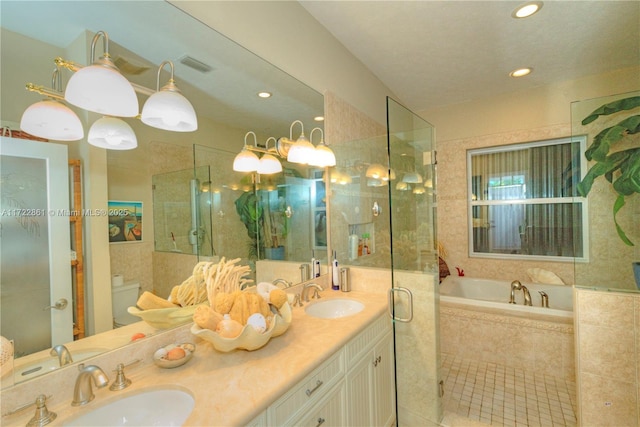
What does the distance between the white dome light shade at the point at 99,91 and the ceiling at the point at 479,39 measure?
1.51 meters

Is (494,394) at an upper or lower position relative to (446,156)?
lower

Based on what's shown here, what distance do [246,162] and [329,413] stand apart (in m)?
1.34

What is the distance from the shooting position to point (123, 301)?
105 cm

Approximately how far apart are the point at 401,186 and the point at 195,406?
1675 mm

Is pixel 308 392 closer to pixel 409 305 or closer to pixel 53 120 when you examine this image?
pixel 409 305

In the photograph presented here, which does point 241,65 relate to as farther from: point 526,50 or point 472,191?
point 472,191

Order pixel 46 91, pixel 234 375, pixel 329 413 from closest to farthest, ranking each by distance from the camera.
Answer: pixel 46 91
pixel 234 375
pixel 329 413

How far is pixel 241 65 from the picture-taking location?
1523mm

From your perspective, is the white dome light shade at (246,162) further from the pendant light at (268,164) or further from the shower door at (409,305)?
the shower door at (409,305)

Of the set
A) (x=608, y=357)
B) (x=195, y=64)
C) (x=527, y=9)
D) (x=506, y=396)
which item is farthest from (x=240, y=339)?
(x=527, y=9)

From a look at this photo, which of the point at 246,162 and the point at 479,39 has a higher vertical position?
the point at 479,39

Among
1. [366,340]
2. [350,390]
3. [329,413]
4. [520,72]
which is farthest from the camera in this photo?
[520,72]

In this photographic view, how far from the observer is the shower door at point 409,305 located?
6.06 ft

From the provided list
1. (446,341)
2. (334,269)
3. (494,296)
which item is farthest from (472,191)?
(334,269)
